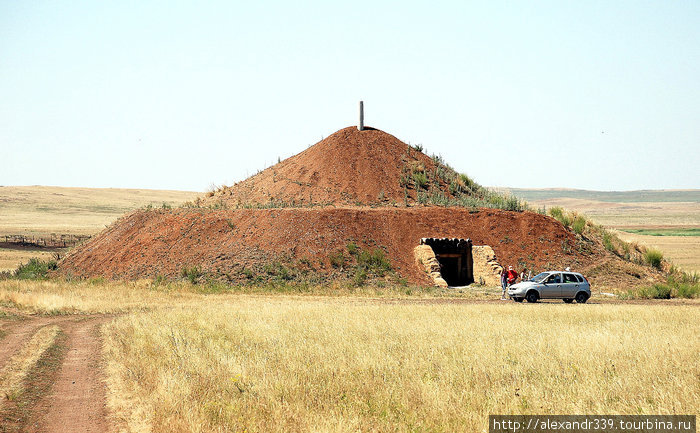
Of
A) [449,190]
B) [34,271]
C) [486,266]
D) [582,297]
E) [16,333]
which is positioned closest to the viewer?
[16,333]

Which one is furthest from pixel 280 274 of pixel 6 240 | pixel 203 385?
pixel 6 240

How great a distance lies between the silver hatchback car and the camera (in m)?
32.8

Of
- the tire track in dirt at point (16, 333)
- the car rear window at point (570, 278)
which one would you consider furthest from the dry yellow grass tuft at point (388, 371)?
the car rear window at point (570, 278)

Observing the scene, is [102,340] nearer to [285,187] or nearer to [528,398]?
[528,398]

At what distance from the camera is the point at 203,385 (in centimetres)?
1250

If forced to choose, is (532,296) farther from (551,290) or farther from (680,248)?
(680,248)

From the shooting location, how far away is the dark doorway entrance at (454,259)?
43.5 meters

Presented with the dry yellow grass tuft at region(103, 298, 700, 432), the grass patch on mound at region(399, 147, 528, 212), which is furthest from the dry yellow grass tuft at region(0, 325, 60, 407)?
the grass patch on mound at region(399, 147, 528, 212)

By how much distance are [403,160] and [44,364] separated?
4426cm

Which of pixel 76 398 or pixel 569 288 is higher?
pixel 76 398

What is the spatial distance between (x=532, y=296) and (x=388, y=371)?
21262 millimetres

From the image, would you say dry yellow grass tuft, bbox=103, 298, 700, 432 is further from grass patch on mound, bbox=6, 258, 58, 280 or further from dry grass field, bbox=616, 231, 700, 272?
dry grass field, bbox=616, 231, 700, 272

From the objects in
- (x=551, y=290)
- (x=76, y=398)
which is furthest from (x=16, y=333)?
(x=551, y=290)

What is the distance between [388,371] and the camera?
13.4 m
